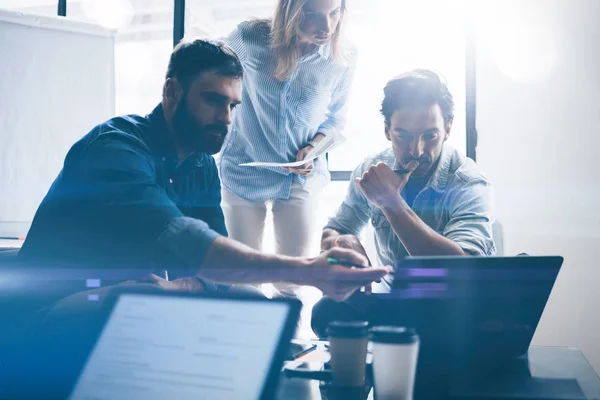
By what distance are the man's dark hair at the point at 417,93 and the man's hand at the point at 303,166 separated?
412 millimetres

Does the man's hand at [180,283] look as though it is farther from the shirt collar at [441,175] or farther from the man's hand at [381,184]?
the shirt collar at [441,175]

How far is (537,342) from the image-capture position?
286cm

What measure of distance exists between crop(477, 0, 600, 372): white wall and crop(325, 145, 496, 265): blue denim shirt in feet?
3.70

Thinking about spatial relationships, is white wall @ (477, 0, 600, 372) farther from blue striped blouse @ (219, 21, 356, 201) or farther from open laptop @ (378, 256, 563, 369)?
open laptop @ (378, 256, 563, 369)

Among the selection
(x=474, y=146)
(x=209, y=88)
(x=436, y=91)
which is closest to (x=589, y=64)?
(x=474, y=146)

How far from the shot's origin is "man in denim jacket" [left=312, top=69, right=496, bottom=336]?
1697 millimetres

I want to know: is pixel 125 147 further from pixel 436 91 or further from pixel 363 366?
pixel 436 91

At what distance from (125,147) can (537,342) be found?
2301mm

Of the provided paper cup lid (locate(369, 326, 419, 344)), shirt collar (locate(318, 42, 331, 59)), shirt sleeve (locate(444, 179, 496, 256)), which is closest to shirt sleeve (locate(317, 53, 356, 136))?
shirt collar (locate(318, 42, 331, 59))

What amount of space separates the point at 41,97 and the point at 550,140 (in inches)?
110

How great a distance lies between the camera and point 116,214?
4.58 ft

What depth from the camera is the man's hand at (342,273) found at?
113 cm

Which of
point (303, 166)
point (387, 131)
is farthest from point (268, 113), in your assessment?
point (387, 131)

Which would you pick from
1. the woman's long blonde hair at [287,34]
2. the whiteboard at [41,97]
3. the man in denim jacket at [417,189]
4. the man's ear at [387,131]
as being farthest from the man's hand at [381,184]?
the whiteboard at [41,97]
